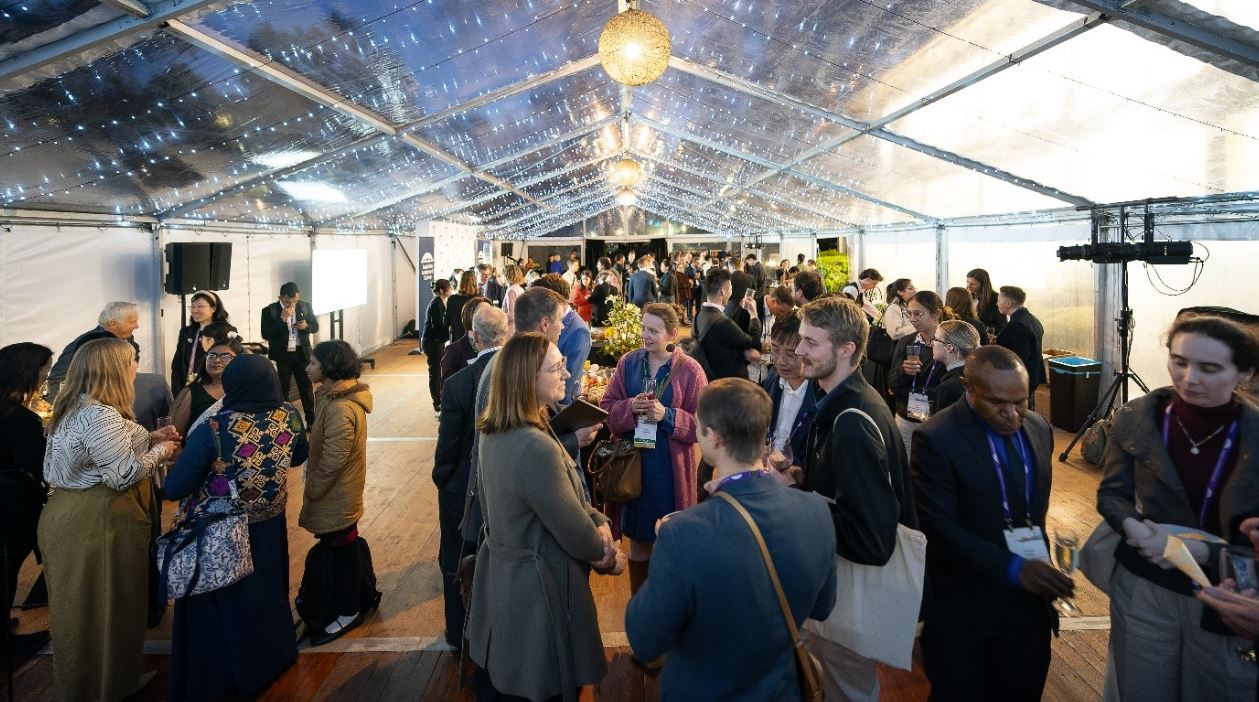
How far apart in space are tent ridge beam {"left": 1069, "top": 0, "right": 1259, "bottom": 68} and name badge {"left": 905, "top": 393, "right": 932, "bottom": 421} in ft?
6.76

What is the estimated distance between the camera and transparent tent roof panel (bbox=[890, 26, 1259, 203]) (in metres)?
3.87

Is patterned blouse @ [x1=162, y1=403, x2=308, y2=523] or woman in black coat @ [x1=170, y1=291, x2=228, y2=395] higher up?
woman in black coat @ [x1=170, y1=291, x2=228, y2=395]

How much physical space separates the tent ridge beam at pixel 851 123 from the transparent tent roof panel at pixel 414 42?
108cm

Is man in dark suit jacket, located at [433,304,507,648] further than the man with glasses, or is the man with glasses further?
the man with glasses

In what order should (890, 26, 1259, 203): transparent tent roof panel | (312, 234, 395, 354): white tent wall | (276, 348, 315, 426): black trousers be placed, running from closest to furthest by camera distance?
(890, 26, 1259, 203): transparent tent roof panel
(276, 348, 315, 426): black trousers
(312, 234, 395, 354): white tent wall

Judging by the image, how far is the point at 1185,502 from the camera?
1913mm

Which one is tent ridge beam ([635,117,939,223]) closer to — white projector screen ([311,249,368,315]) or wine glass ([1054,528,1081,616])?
white projector screen ([311,249,368,315])

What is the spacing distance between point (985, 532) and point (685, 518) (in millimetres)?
1076

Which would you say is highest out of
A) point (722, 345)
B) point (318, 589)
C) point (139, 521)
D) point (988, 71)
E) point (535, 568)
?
point (988, 71)

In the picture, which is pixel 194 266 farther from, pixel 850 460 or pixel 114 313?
pixel 850 460

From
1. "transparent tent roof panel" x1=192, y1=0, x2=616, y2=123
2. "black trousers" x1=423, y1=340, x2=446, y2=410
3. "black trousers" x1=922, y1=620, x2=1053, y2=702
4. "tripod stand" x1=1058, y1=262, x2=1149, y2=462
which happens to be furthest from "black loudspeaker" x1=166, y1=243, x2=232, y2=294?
"tripod stand" x1=1058, y1=262, x2=1149, y2=462

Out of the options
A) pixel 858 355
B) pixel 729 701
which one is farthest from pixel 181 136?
pixel 729 701

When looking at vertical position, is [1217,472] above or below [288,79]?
below

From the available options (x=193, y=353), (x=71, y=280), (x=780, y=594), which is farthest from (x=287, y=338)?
(x=780, y=594)
